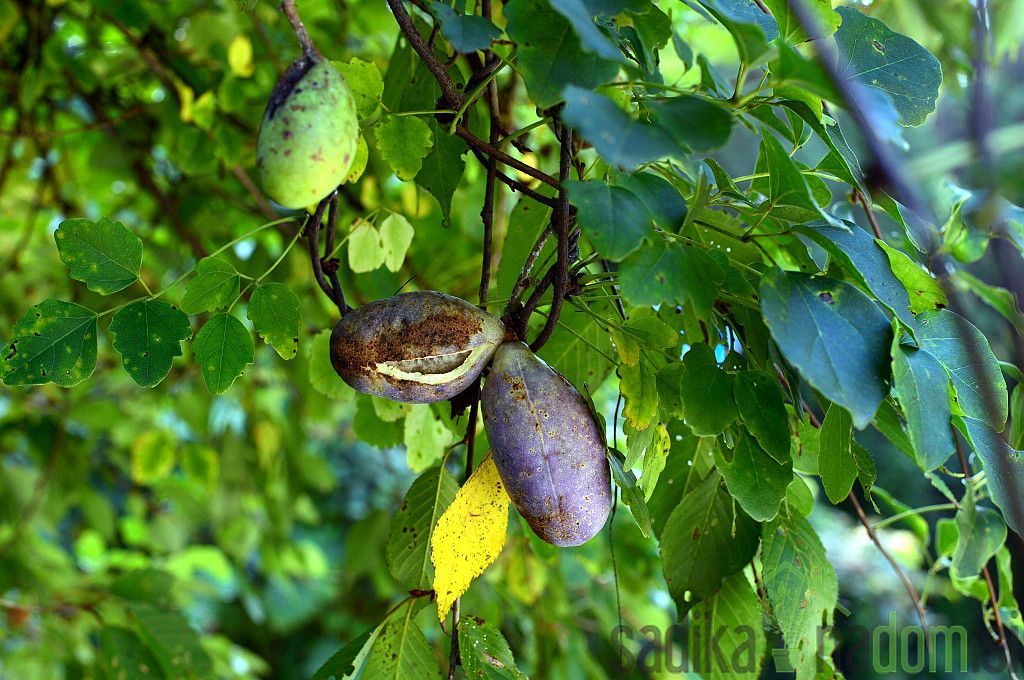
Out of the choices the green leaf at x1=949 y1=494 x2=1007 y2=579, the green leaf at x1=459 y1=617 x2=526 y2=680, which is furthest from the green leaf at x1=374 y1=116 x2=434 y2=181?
the green leaf at x1=949 y1=494 x2=1007 y2=579

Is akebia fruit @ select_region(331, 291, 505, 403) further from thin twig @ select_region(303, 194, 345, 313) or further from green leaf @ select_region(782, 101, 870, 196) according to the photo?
green leaf @ select_region(782, 101, 870, 196)

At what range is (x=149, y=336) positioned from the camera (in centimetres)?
48

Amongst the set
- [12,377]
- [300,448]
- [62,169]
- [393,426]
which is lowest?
[300,448]

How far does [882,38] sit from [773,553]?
364 millimetres

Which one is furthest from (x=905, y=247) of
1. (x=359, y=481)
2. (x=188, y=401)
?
(x=359, y=481)

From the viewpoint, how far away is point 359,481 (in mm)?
4395

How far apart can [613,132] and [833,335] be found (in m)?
0.16

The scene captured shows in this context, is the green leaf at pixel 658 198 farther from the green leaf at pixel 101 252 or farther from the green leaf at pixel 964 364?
the green leaf at pixel 101 252

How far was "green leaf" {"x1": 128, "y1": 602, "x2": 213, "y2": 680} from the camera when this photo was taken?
90 cm

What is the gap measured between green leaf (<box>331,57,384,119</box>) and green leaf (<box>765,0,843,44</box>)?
0.26 meters

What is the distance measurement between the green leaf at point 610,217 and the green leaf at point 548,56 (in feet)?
0.16

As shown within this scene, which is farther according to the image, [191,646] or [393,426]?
[191,646]

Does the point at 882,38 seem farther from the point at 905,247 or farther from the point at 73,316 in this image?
the point at 73,316

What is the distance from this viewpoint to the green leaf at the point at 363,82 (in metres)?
0.50
